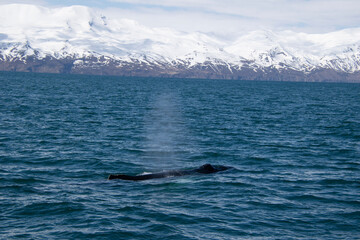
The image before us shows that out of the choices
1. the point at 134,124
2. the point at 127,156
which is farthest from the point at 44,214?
the point at 134,124

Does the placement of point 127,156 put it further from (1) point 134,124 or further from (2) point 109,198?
(1) point 134,124

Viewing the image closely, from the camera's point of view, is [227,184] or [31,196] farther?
[227,184]

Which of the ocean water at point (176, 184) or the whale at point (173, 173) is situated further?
the whale at point (173, 173)

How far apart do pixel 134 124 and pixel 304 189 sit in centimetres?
3457

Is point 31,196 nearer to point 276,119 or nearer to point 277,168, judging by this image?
point 277,168

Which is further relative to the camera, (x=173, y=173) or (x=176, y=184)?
(x=173, y=173)

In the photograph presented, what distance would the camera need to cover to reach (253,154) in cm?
3859

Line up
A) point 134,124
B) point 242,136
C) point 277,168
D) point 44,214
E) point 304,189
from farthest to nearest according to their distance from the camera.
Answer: point 134,124
point 242,136
point 277,168
point 304,189
point 44,214

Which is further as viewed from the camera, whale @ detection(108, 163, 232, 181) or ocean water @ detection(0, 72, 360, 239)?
whale @ detection(108, 163, 232, 181)

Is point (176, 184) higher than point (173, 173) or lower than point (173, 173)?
lower

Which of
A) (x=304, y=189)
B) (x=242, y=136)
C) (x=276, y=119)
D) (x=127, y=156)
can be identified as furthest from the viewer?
(x=276, y=119)

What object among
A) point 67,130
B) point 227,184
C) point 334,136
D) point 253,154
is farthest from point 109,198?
point 334,136

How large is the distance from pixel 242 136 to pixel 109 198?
2776 centimetres

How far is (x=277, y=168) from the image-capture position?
33.3m
